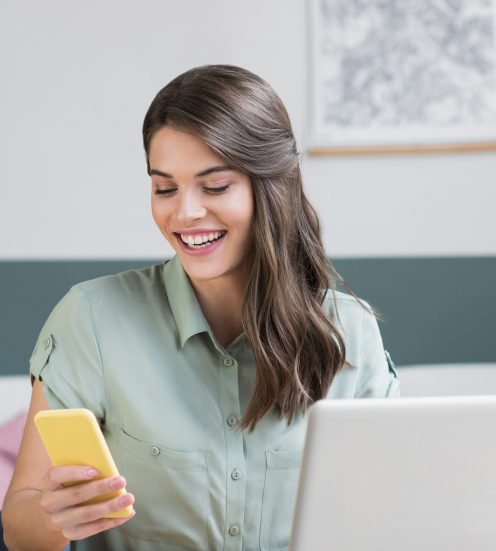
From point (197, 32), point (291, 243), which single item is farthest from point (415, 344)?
point (197, 32)

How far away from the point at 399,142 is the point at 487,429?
1.84 m

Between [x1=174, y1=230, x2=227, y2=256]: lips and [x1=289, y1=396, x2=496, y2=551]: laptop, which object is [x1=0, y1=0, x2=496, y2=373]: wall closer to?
[x1=174, y1=230, x2=227, y2=256]: lips

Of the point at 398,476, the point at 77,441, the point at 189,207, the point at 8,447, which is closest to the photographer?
the point at 398,476

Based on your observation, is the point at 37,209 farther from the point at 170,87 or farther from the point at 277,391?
the point at 277,391

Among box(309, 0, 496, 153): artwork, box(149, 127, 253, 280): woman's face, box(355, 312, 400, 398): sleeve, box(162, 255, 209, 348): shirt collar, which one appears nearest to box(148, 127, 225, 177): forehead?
box(149, 127, 253, 280): woman's face

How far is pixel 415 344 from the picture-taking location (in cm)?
240

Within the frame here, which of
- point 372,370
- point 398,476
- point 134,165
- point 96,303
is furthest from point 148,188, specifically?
point 398,476

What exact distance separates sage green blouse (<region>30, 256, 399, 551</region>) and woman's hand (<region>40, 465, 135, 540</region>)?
313 mm

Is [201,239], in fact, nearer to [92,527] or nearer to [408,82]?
[92,527]

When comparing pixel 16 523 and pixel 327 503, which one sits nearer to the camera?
pixel 327 503

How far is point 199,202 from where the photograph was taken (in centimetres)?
111

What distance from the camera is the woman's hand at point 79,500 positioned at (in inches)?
30.0

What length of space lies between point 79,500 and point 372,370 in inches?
28.7

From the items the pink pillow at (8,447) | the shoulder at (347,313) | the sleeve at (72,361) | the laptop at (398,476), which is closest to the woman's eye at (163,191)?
the sleeve at (72,361)
